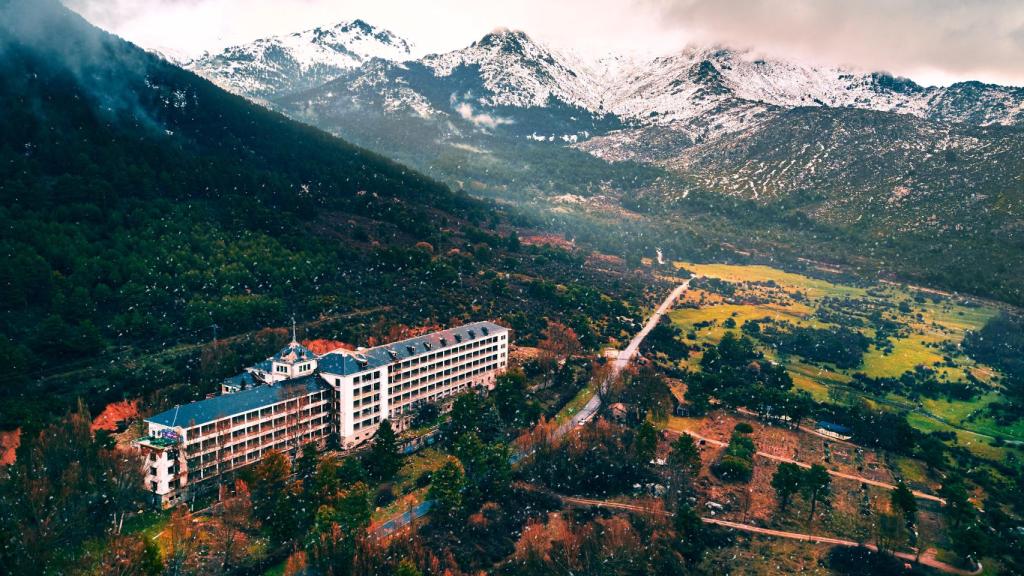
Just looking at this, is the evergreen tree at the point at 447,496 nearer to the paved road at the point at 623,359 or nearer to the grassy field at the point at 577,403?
the paved road at the point at 623,359

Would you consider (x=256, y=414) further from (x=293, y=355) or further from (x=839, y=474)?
(x=839, y=474)

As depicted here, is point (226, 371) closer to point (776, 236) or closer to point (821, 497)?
point (821, 497)

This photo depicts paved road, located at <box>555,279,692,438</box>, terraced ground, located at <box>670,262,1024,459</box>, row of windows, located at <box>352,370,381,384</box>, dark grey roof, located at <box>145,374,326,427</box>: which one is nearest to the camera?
dark grey roof, located at <box>145,374,326,427</box>

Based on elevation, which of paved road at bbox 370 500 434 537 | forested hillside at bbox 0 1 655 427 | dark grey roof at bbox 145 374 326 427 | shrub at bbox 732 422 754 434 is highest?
forested hillside at bbox 0 1 655 427

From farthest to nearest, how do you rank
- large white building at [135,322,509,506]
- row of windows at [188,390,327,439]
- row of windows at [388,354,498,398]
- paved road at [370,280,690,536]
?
row of windows at [388,354,498,398]
row of windows at [188,390,327,439]
large white building at [135,322,509,506]
paved road at [370,280,690,536]

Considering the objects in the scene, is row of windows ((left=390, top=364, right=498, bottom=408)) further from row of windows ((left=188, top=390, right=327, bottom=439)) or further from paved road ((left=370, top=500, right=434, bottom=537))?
paved road ((left=370, top=500, right=434, bottom=537))

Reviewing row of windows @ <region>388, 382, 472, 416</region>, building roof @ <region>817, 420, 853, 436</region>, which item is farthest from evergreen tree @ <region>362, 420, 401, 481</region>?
building roof @ <region>817, 420, 853, 436</region>
